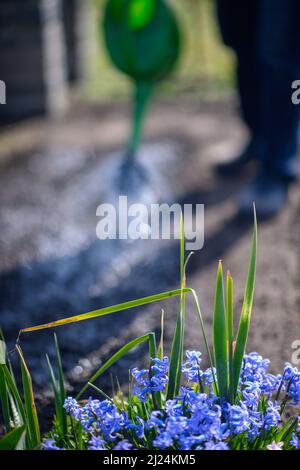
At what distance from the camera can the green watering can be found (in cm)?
301

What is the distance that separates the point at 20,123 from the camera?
392cm

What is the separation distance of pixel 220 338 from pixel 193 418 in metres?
0.16

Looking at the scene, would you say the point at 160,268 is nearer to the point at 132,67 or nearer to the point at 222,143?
the point at 132,67

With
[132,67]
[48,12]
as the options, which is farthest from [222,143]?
[48,12]

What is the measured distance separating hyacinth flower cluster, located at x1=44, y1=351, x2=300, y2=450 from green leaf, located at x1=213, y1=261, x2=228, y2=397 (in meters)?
0.04

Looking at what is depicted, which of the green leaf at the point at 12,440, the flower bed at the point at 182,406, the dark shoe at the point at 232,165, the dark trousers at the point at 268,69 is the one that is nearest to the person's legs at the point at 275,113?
the dark trousers at the point at 268,69

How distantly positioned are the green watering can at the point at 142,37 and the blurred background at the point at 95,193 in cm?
52

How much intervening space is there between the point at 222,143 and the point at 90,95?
4.10 ft

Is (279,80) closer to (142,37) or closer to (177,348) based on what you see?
(142,37)

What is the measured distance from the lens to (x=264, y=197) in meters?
2.84

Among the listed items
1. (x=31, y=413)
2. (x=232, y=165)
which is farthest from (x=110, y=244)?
(x=31, y=413)

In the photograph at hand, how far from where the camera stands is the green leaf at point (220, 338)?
3.96 ft

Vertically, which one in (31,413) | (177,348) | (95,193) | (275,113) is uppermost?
(275,113)

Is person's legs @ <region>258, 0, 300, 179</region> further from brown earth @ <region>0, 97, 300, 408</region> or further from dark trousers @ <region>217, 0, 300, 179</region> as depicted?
brown earth @ <region>0, 97, 300, 408</region>
